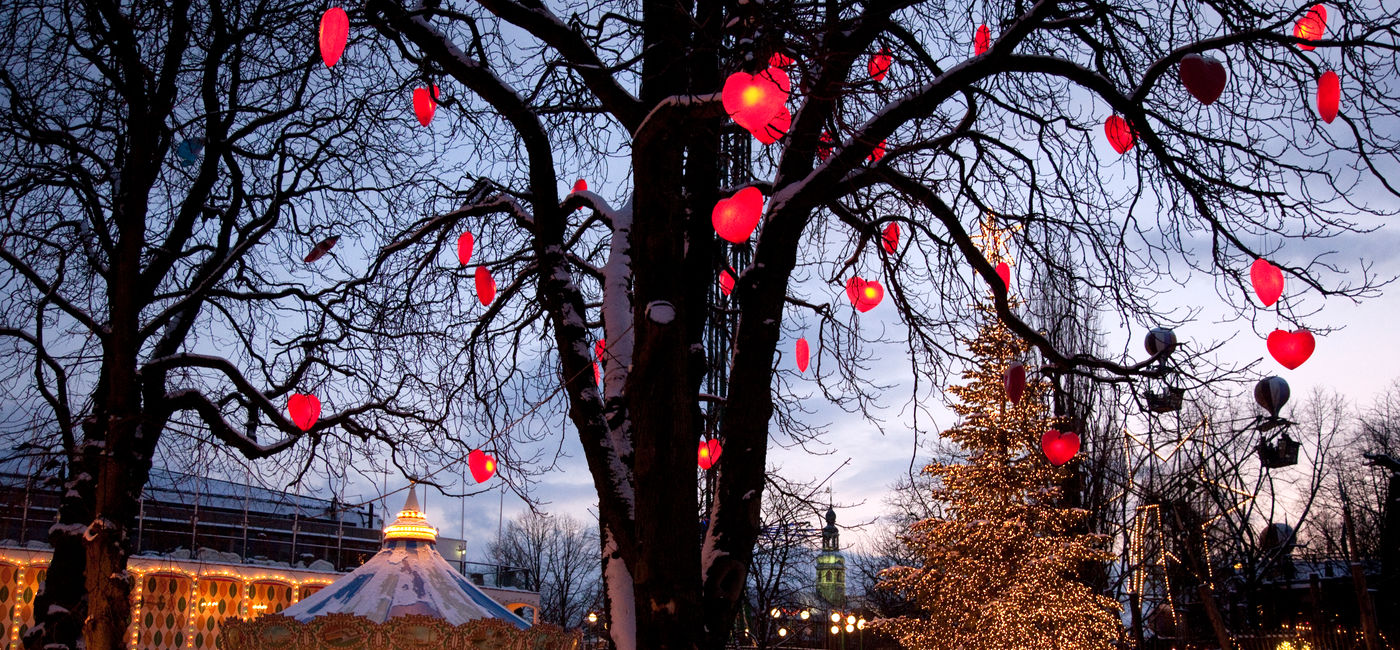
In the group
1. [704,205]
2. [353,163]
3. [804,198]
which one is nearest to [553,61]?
[704,205]

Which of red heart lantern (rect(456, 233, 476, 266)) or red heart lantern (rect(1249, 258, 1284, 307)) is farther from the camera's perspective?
red heart lantern (rect(456, 233, 476, 266))

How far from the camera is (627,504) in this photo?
197 inches

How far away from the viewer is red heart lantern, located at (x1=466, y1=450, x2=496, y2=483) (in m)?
7.81

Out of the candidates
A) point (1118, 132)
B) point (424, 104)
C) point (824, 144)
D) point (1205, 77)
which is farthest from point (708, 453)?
point (1205, 77)

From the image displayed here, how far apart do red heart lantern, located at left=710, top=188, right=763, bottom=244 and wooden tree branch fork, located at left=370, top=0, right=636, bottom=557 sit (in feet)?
3.29

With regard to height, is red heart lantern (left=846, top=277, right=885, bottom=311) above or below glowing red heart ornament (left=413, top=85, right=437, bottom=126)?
below

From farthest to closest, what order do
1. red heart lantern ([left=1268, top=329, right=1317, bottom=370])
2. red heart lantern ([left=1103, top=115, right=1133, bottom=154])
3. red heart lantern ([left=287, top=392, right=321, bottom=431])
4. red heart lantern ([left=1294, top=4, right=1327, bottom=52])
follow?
red heart lantern ([left=287, top=392, right=321, bottom=431])
red heart lantern ([left=1103, top=115, right=1133, bottom=154])
red heart lantern ([left=1268, top=329, right=1317, bottom=370])
red heart lantern ([left=1294, top=4, right=1327, bottom=52])

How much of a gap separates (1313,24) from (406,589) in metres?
8.27

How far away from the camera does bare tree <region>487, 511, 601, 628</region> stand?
52.6 m

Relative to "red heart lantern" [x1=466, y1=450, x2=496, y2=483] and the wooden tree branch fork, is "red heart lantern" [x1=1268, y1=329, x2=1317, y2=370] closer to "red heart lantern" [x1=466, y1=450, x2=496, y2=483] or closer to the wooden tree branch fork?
the wooden tree branch fork

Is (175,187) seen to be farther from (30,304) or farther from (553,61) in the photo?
(553,61)

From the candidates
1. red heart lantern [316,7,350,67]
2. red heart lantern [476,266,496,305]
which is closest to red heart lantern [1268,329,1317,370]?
red heart lantern [476,266,496,305]

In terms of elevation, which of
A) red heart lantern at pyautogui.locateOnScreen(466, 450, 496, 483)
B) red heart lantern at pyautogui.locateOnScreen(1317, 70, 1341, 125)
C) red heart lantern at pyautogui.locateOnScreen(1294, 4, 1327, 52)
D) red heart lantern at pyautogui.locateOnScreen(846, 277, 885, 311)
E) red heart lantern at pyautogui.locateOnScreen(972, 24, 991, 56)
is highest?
red heart lantern at pyautogui.locateOnScreen(972, 24, 991, 56)

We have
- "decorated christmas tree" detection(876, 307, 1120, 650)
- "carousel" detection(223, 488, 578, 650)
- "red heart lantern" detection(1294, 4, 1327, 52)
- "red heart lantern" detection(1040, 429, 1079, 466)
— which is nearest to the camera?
"red heart lantern" detection(1294, 4, 1327, 52)
